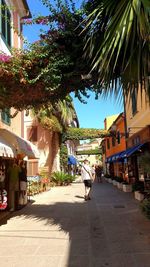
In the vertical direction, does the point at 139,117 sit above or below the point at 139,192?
above

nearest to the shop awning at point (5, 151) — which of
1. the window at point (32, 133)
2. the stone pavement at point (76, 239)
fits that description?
the stone pavement at point (76, 239)

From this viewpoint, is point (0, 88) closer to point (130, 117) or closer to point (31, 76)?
point (31, 76)

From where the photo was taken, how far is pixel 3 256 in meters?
5.93

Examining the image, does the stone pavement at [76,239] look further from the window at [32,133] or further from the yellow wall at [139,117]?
the window at [32,133]

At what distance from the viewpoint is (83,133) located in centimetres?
3378

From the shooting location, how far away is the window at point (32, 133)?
99.7 ft

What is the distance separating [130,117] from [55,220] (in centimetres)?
1184

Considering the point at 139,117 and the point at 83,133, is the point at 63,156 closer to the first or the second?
the point at 83,133

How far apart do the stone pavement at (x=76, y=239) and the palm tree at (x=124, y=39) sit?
2.97m

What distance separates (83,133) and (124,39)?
93.6ft

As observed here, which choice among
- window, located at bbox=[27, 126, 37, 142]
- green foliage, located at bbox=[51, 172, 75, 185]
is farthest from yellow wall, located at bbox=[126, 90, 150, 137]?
window, located at bbox=[27, 126, 37, 142]

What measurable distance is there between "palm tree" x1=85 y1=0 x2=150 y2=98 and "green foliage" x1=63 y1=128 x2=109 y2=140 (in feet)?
84.5

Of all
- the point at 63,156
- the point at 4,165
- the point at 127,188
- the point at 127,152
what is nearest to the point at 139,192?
the point at 127,152

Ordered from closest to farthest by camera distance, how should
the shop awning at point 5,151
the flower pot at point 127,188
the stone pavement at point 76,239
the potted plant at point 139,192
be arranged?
the stone pavement at point 76,239 → the shop awning at point 5,151 → the potted plant at point 139,192 → the flower pot at point 127,188
